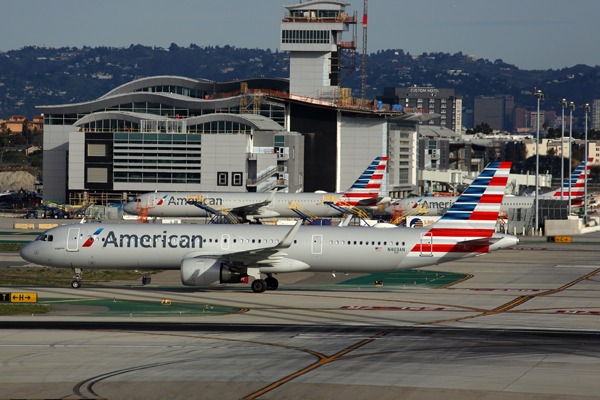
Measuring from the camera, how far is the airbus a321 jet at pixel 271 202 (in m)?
84.7

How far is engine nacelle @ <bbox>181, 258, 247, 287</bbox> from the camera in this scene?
36.6 metres

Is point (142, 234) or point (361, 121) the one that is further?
point (361, 121)

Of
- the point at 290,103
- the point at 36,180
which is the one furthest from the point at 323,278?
the point at 36,180

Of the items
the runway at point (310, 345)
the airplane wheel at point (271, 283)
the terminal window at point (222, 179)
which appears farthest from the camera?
the terminal window at point (222, 179)

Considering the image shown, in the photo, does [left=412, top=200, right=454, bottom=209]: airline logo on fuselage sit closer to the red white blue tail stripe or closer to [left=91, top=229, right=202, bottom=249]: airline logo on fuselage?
the red white blue tail stripe

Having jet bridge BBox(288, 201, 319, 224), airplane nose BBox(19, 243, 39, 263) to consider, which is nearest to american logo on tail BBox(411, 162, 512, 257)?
airplane nose BBox(19, 243, 39, 263)

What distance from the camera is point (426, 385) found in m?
19.1

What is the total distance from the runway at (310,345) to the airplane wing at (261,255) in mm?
2045

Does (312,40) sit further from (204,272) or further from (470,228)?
(204,272)

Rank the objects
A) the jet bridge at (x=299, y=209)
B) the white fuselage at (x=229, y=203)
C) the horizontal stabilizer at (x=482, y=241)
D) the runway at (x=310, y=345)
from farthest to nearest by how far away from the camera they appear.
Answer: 1. the jet bridge at (x=299, y=209)
2. the white fuselage at (x=229, y=203)
3. the horizontal stabilizer at (x=482, y=241)
4. the runway at (x=310, y=345)

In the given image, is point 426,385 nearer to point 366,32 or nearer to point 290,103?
point 290,103

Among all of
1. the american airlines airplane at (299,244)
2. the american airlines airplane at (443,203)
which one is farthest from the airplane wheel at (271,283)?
the american airlines airplane at (443,203)

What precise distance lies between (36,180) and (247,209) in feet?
334

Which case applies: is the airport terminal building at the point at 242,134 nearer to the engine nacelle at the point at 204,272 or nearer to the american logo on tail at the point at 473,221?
the engine nacelle at the point at 204,272
